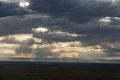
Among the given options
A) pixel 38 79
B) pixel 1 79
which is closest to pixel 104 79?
pixel 38 79

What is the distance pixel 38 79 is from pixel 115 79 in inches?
912

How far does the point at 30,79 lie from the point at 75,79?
13.7 meters

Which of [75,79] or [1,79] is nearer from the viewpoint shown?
[1,79]

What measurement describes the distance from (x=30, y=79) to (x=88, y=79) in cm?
1802

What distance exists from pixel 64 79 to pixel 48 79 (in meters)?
5.88

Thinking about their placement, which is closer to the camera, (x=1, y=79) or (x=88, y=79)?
(x=1, y=79)

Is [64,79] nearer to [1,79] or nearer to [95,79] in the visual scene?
[95,79]

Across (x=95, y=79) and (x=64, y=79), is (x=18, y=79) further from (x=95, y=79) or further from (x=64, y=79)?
(x=95, y=79)

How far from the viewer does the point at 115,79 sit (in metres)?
130

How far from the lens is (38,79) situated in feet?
422

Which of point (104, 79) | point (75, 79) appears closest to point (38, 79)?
point (75, 79)

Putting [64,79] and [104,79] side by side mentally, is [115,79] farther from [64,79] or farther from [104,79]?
[64,79]

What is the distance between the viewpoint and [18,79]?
127000mm

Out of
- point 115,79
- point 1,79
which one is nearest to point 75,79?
point 115,79
